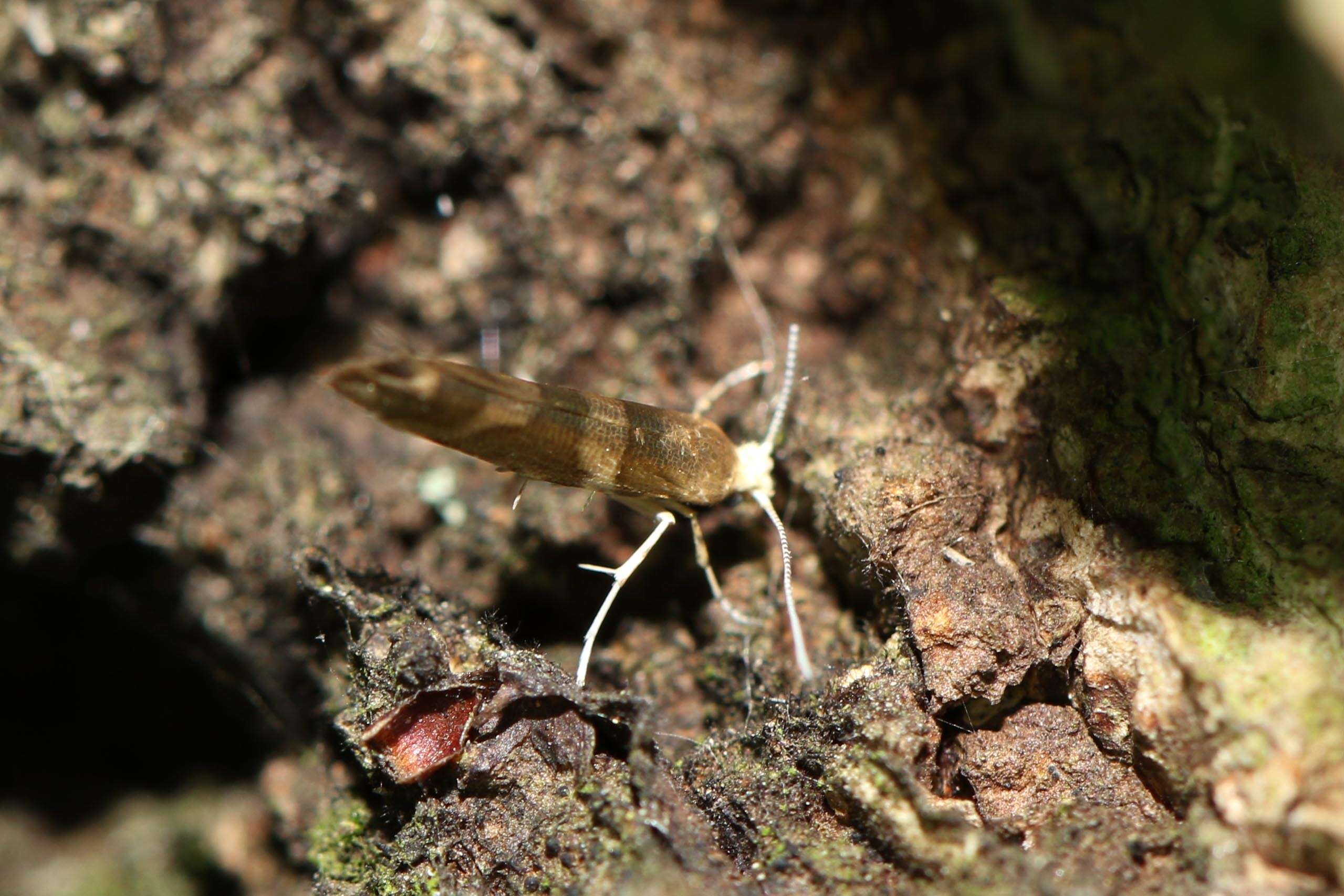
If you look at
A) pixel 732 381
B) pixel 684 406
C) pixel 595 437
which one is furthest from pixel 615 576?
pixel 732 381

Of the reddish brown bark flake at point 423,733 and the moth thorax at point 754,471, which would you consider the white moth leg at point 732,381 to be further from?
the reddish brown bark flake at point 423,733

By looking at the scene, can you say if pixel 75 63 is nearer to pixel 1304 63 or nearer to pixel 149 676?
pixel 149 676

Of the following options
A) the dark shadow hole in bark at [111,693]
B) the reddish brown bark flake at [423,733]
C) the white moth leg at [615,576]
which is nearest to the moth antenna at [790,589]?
the white moth leg at [615,576]

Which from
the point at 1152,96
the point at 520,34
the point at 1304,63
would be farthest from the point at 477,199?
the point at 1304,63

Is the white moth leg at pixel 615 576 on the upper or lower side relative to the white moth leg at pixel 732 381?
lower

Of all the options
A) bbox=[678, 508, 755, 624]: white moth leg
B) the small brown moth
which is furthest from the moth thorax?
bbox=[678, 508, 755, 624]: white moth leg

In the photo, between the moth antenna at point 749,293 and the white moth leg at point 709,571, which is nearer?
the white moth leg at point 709,571

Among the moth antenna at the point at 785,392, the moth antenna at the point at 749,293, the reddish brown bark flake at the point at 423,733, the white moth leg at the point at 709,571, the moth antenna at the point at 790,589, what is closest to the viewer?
the reddish brown bark flake at the point at 423,733
